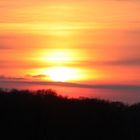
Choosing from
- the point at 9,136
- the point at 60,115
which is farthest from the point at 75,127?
the point at 9,136

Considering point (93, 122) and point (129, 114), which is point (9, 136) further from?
point (129, 114)

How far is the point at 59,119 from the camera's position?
43.0m

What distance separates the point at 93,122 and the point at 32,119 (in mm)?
3700

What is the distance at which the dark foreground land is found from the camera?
41375 mm

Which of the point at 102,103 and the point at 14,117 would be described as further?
the point at 102,103

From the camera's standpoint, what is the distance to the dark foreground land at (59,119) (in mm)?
41375

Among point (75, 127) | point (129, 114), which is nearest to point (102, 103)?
point (129, 114)

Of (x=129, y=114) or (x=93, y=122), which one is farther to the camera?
(x=129, y=114)

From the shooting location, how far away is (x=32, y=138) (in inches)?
1615

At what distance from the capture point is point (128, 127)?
4666 centimetres

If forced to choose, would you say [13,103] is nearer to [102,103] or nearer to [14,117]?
[14,117]

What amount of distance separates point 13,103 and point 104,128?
188 inches

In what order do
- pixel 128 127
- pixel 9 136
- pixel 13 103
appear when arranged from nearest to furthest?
pixel 9 136 < pixel 13 103 < pixel 128 127

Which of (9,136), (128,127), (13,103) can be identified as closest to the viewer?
(9,136)
